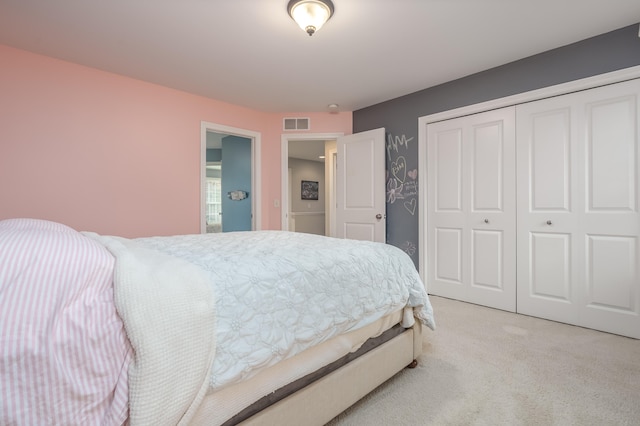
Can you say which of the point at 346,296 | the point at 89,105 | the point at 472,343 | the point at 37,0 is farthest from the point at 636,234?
the point at 89,105

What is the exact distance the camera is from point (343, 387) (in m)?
1.36

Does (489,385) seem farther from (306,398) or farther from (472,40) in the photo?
(472,40)

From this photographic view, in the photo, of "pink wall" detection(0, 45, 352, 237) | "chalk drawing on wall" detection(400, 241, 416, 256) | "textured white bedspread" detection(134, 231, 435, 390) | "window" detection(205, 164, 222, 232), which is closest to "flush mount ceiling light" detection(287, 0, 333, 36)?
"textured white bedspread" detection(134, 231, 435, 390)

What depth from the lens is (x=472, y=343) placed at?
87.7 inches

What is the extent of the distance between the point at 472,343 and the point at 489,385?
0.56 meters

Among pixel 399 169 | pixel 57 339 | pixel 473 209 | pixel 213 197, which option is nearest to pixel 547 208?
pixel 473 209

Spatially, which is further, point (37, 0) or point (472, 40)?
point (472, 40)

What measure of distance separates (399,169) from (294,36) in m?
2.03

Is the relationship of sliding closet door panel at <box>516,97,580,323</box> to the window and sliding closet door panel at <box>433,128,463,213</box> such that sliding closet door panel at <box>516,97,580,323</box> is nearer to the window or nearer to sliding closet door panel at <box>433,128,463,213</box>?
sliding closet door panel at <box>433,128,463,213</box>

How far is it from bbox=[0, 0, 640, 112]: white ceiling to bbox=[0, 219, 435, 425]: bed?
69.0 inches

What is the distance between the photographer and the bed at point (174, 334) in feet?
2.24

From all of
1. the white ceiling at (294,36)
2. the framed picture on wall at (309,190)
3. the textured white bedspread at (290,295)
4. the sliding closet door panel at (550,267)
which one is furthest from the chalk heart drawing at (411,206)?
the framed picture on wall at (309,190)

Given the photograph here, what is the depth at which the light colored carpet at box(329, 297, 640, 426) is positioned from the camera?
1444 millimetres

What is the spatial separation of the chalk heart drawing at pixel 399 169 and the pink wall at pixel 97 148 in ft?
7.43
